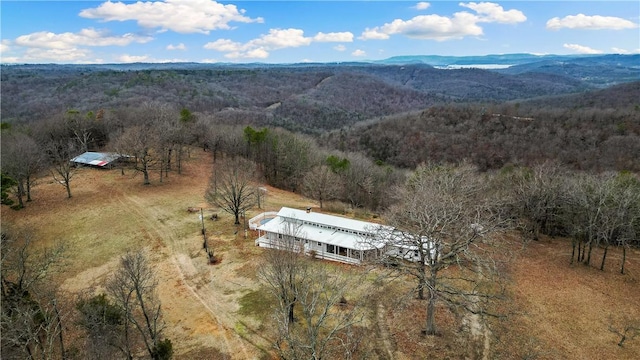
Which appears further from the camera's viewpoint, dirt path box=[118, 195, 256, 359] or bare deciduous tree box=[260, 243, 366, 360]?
dirt path box=[118, 195, 256, 359]

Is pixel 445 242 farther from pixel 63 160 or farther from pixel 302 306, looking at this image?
pixel 63 160

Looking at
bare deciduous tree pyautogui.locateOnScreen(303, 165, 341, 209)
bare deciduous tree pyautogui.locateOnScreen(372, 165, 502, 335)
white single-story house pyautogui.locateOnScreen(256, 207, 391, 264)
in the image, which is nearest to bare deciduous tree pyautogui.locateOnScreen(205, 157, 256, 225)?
white single-story house pyautogui.locateOnScreen(256, 207, 391, 264)

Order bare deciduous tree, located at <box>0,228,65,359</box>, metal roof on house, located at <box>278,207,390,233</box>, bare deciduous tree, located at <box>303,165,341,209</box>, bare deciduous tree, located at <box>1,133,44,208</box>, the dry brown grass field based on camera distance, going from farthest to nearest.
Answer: bare deciduous tree, located at <box>303,165,341,209</box> < bare deciduous tree, located at <box>1,133,44,208</box> < metal roof on house, located at <box>278,207,390,233</box> < the dry brown grass field < bare deciduous tree, located at <box>0,228,65,359</box>

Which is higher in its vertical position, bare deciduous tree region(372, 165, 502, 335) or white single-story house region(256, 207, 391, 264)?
bare deciduous tree region(372, 165, 502, 335)

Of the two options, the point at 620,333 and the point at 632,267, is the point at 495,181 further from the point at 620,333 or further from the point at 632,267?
the point at 620,333

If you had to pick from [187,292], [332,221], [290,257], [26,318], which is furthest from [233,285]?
[26,318]

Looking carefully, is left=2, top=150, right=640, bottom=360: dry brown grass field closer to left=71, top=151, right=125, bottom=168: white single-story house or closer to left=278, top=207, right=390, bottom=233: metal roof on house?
left=278, top=207, right=390, bottom=233: metal roof on house
